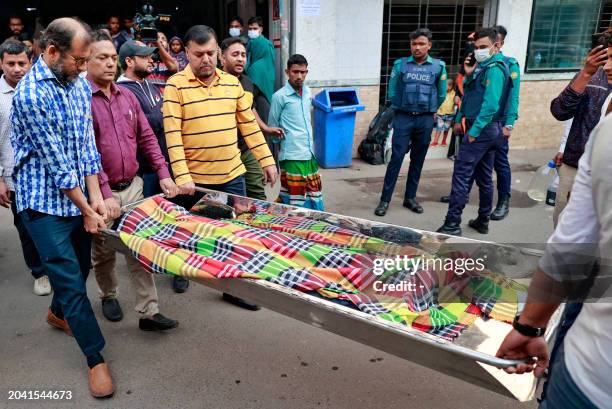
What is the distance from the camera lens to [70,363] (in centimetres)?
291

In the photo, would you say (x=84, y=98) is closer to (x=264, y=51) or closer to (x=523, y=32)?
(x=264, y=51)

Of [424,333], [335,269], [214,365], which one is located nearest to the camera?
[424,333]

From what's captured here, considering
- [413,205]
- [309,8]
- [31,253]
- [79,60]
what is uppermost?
[309,8]

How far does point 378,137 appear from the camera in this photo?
736cm

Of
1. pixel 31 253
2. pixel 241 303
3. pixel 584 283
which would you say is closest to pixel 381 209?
pixel 241 303

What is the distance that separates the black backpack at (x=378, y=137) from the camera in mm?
7348

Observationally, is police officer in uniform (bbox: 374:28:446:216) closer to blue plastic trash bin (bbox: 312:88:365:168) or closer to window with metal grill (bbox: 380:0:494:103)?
blue plastic trash bin (bbox: 312:88:365:168)

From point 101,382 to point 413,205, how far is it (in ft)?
12.3

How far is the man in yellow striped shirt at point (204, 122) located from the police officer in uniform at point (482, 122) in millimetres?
1980

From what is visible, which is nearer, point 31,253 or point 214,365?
point 214,365

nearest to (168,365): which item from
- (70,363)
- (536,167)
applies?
(70,363)

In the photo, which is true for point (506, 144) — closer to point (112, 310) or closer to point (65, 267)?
point (112, 310)

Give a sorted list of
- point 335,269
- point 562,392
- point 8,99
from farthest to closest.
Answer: point 8,99 → point 335,269 → point 562,392

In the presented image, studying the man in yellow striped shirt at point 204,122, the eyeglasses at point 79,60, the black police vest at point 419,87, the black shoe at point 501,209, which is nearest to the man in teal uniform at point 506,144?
the black shoe at point 501,209
